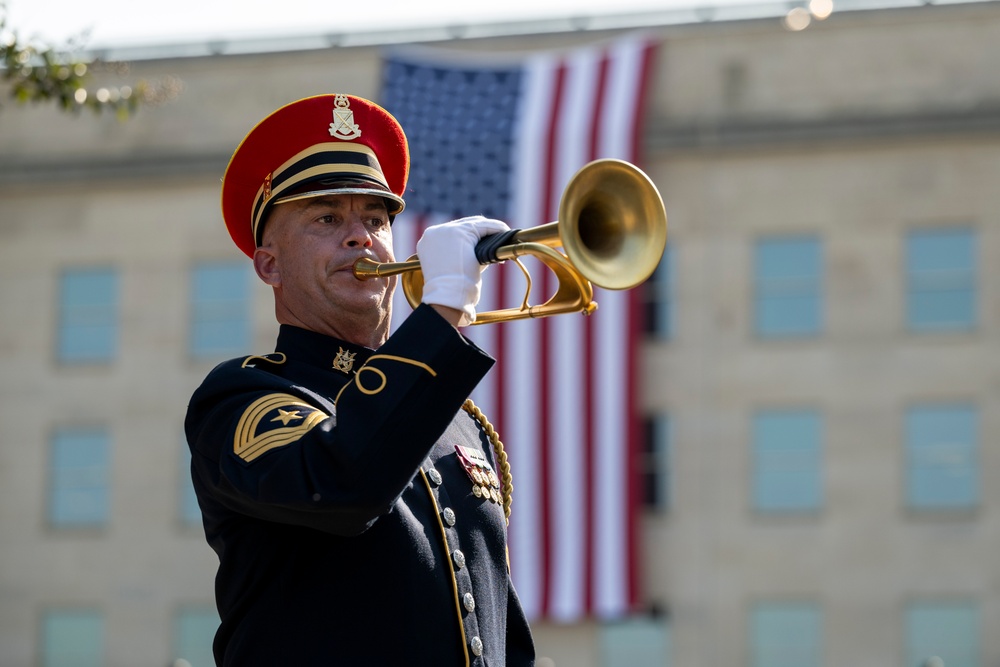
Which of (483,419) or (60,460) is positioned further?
(60,460)

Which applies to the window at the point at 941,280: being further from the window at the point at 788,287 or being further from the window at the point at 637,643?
the window at the point at 637,643

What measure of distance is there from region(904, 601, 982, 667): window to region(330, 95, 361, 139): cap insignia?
23875 millimetres

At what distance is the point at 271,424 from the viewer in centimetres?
368

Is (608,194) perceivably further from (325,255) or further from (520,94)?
(520,94)

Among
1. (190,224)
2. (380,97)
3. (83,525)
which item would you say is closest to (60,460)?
(83,525)

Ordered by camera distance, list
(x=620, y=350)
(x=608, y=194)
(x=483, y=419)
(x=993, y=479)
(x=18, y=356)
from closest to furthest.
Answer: (x=608, y=194), (x=483, y=419), (x=620, y=350), (x=993, y=479), (x=18, y=356)

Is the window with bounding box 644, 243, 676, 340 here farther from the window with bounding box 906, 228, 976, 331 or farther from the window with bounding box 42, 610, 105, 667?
the window with bounding box 42, 610, 105, 667

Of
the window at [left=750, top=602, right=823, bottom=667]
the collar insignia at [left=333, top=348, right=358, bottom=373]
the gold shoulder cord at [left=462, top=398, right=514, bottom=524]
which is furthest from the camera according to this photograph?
the window at [left=750, top=602, right=823, bottom=667]

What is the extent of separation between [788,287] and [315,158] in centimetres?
2407

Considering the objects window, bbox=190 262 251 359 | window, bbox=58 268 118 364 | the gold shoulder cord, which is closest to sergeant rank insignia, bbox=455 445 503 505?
the gold shoulder cord

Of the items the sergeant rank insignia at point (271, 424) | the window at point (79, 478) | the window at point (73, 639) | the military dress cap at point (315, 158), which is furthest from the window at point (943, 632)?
the sergeant rank insignia at point (271, 424)

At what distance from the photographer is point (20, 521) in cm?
3077

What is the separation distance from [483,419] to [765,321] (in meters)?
23.7

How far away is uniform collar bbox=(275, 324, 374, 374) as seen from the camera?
13.5ft
